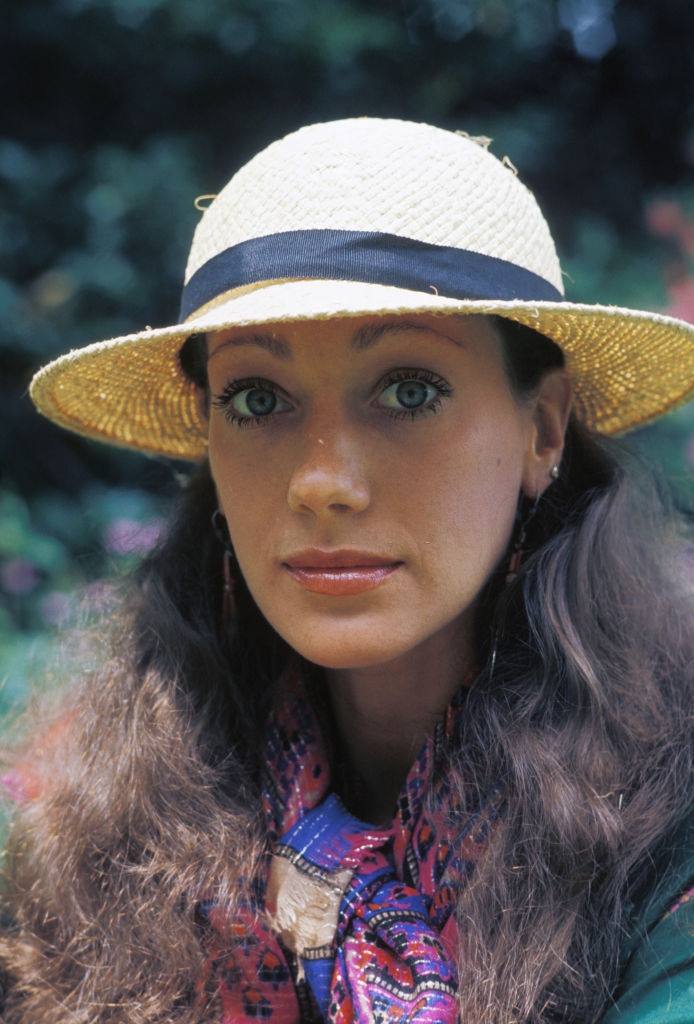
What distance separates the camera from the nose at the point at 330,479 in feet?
4.63

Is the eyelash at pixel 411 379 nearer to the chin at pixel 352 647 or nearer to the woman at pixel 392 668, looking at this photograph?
the woman at pixel 392 668

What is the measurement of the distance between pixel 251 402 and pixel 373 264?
0.82 ft

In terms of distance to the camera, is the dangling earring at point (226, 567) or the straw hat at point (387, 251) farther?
the dangling earring at point (226, 567)

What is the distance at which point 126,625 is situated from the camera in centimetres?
189

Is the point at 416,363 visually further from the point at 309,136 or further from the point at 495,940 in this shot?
the point at 495,940

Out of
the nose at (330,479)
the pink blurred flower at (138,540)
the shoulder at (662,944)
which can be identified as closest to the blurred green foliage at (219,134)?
the pink blurred flower at (138,540)

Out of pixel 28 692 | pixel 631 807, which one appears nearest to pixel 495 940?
pixel 631 807

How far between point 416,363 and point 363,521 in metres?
0.19

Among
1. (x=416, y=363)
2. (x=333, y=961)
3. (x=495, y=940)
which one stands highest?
(x=416, y=363)

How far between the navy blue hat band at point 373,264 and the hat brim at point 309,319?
16mm

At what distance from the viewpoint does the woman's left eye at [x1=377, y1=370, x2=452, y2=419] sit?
4.79 feet

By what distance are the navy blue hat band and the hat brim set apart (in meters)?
0.02

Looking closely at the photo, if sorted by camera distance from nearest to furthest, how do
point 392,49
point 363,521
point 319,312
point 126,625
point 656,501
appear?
1. point 319,312
2. point 363,521
3. point 656,501
4. point 126,625
5. point 392,49

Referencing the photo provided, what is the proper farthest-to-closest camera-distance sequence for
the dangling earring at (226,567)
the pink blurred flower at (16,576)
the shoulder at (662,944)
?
the pink blurred flower at (16,576) → the dangling earring at (226,567) → the shoulder at (662,944)
